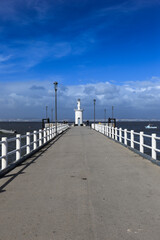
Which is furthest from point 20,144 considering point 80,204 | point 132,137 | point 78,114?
point 78,114

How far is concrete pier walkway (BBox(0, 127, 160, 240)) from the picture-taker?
3936 millimetres

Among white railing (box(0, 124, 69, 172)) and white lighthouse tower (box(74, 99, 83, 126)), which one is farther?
white lighthouse tower (box(74, 99, 83, 126))

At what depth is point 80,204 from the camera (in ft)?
17.0

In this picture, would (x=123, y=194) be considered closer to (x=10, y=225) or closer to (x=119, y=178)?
(x=119, y=178)

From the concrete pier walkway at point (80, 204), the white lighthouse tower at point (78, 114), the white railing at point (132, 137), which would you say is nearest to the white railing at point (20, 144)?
the concrete pier walkway at point (80, 204)

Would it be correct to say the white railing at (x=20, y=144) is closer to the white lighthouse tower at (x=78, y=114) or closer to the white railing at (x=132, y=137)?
the white railing at (x=132, y=137)

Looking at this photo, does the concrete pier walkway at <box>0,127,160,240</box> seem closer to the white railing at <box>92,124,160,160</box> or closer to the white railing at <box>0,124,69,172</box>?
the white railing at <box>0,124,69,172</box>

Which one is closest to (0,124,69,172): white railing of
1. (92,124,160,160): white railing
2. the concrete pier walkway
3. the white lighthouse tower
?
the concrete pier walkway

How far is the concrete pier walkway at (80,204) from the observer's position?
394 cm

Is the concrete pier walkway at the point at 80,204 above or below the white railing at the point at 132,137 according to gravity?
below

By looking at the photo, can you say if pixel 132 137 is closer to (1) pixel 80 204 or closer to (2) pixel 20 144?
(2) pixel 20 144

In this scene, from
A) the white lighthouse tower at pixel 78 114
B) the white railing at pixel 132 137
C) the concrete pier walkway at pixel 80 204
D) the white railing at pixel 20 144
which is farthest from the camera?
the white lighthouse tower at pixel 78 114

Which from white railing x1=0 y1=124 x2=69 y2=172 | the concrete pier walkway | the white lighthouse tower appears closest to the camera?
the concrete pier walkway

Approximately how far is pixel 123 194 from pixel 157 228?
1.83 metres
